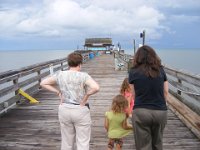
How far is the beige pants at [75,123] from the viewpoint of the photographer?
169 inches

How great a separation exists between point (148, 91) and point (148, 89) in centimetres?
3

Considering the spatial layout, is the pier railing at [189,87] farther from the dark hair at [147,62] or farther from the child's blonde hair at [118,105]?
the dark hair at [147,62]

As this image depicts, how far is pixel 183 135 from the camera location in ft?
21.3

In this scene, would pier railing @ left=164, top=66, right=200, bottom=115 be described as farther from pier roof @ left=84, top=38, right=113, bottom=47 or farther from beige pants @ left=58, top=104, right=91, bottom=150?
pier roof @ left=84, top=38, right=113, bottom=47

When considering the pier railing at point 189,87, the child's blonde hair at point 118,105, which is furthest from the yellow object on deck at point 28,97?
the child's blonde hair at point 118,105

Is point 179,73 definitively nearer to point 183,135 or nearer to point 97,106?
point 183,135

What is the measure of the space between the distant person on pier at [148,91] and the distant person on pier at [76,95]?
2.03 feet

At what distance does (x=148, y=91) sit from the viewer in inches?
155

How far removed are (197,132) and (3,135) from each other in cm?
392

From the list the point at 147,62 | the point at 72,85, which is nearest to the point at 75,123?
the point at 72,85

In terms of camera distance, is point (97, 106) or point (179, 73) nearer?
point (179, 73)

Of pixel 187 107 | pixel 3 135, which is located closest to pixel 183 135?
pixel 187 107

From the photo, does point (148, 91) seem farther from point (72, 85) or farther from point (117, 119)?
point (117, 119)

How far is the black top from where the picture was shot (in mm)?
3912
